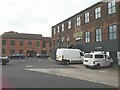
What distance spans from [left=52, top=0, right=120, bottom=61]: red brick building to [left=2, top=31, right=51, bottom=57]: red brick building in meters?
35.5

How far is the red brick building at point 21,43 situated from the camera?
83438 mm

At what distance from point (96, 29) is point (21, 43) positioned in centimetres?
5060

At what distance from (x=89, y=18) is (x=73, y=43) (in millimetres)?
7625

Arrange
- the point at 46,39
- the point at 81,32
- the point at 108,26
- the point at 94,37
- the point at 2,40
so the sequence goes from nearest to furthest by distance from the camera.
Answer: the point at 108,26 < the point at 94,37 < the point at 81,32 < the point at 2,40 < the point at 46,39

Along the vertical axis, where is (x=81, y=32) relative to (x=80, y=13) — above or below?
below

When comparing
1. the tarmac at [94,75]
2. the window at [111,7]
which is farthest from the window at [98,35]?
the tarmac at [94,75]

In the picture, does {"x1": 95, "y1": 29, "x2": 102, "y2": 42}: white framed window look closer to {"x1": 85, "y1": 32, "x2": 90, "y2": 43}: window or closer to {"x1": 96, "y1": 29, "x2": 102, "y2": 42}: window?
{"x1": 96, "y1": 29, "x2": 102, "y2": 42}: window

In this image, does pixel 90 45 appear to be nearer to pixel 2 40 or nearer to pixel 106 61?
pixel 106 61

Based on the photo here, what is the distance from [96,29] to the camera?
38.8m

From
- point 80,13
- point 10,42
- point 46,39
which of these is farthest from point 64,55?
point 46,39

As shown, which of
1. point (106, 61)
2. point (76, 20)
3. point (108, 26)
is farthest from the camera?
point (76, 20)

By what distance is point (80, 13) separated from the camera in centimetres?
4503

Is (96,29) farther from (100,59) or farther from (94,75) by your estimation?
(94,75)

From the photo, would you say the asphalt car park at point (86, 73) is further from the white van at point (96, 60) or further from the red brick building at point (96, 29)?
the red brick building at point (96, 29)
